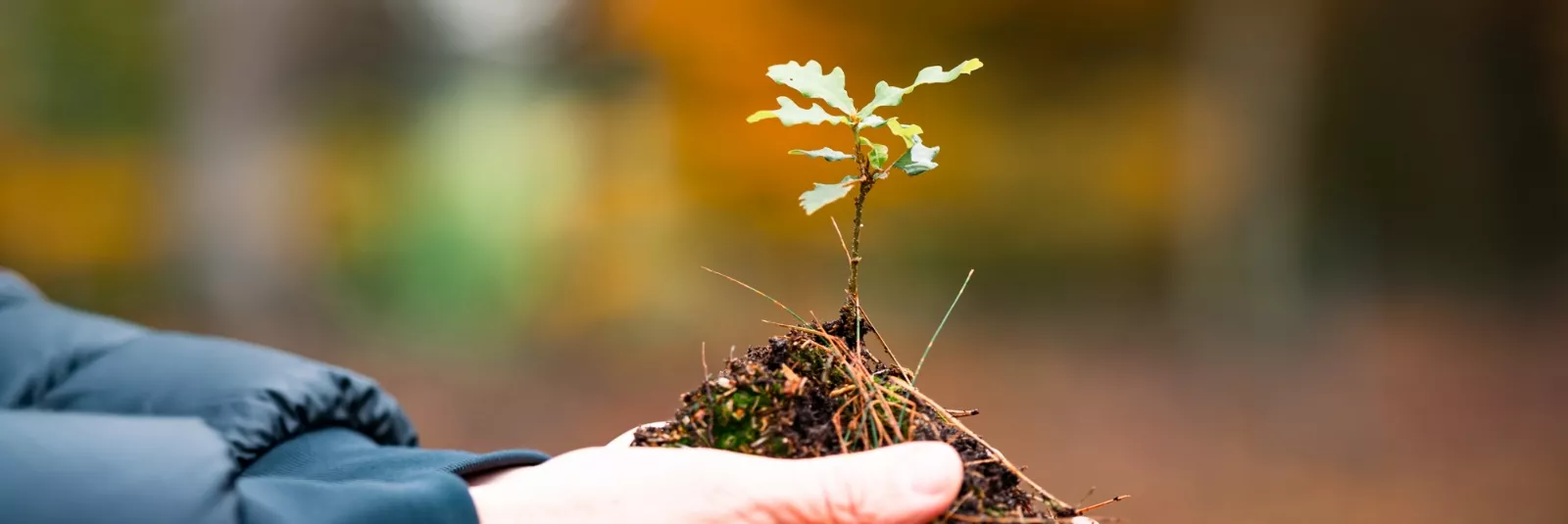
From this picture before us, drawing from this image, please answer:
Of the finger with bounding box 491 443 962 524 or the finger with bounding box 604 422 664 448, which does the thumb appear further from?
the finger with bounding box 604 422 664 448

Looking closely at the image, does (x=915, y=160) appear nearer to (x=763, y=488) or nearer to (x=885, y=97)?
(x=885, y=97)

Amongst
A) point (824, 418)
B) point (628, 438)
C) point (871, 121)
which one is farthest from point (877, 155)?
point (628, 438)

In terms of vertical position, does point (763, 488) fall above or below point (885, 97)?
below

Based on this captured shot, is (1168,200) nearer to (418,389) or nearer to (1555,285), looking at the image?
(1555,285)

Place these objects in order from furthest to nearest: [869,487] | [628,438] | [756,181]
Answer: [756,181] < [628,438] < [869,487]

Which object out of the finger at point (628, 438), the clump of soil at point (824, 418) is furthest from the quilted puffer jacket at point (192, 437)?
the clump of soil at point (824, 418)

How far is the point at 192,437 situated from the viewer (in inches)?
30.6

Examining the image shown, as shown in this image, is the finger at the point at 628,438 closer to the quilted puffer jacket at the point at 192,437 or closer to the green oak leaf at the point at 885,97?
the quilted puffer jacket at the point at 192,437

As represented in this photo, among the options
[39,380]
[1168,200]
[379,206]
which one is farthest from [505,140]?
[39,380]

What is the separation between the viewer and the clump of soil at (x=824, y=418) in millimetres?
665

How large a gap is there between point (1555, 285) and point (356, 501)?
478 centimetres

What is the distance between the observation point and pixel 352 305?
4238 mm

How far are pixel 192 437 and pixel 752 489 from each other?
1.55 feet

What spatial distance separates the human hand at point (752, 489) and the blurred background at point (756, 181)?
3.23 m
